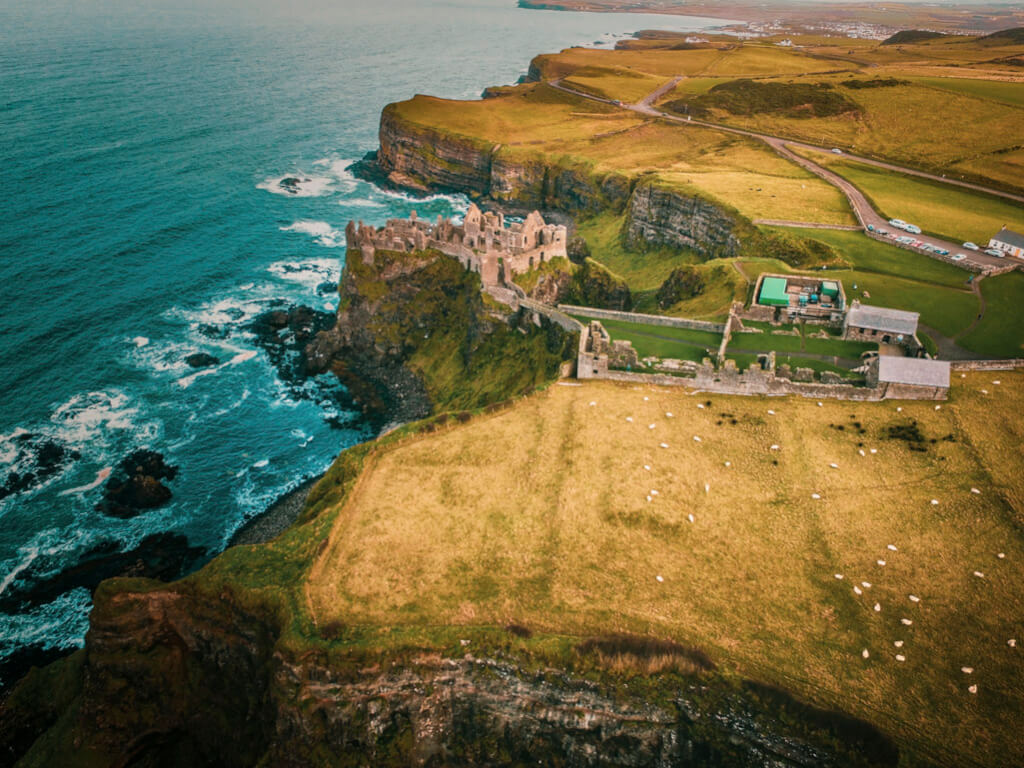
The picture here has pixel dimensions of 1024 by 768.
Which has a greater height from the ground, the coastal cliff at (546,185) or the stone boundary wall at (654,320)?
the stone boundary wall at (654,320)

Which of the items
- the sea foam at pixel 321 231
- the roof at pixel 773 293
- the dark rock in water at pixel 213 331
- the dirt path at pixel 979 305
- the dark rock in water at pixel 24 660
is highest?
the roof at pixel 773 293

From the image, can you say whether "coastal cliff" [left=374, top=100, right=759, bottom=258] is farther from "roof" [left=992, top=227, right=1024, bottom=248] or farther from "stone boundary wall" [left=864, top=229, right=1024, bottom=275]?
"roof" [left=992, top=227, right=1024, bottom=248]

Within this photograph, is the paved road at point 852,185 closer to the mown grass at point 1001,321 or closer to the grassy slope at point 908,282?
the grassy slope at point 908,282

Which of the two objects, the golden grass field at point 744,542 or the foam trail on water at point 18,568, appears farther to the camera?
the foam trail on water at point 18,568

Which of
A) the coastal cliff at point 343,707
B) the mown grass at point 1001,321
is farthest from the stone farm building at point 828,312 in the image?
the coastal cliff at point 343,707

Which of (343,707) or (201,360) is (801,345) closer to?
(343,707)

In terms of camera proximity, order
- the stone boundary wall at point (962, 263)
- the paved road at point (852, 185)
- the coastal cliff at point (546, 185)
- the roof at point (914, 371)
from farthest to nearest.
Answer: the coastal cliff at point (546, 185)
the paved road at point (852, 185)
the stone boundary wall at point (962, 263)
the roof at point (914, 371)

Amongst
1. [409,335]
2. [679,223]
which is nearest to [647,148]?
[679,223]

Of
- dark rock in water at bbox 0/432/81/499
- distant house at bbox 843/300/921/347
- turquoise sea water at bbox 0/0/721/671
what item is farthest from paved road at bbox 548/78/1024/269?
dark rock in water at bbox 0/432/81/499
